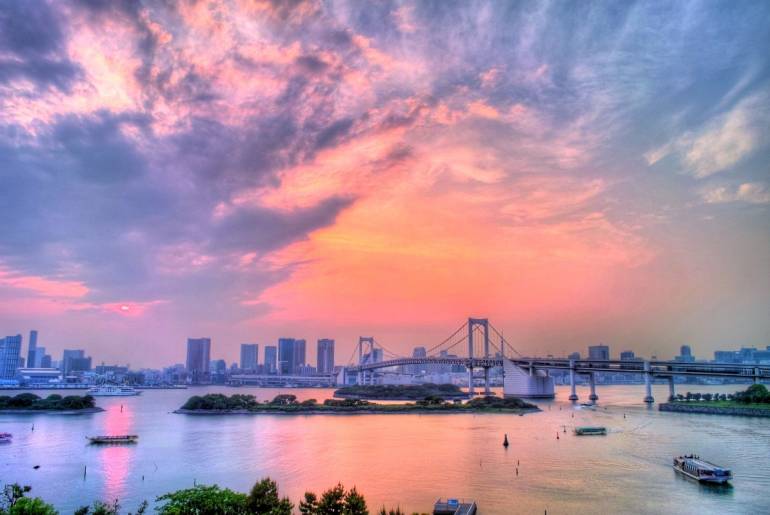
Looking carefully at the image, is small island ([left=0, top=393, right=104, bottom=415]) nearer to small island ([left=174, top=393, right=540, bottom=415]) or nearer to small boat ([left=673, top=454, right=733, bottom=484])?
small island ([left=174, top=393, right=540, bottom=415])

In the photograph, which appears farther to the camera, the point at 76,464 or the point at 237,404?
the point at 237,404

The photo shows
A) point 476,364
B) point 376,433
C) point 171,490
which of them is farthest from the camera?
point 476,364

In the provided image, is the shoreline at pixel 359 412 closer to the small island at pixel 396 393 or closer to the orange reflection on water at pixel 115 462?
the orange reflection on water at pixel 115 462

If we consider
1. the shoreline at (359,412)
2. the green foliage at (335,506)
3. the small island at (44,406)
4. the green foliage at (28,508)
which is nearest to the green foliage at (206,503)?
the green foliage at (335,506)

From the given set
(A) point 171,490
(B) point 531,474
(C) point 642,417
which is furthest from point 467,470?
(C) point 642,417

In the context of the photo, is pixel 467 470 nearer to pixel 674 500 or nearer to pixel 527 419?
pixel 674 500

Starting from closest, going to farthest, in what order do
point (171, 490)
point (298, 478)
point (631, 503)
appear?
1. point (631, 503)
2. point (171, 490)
3. point (298, 478)

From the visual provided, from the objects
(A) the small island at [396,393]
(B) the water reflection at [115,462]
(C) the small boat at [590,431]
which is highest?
(C) the small boat at [590,431]
